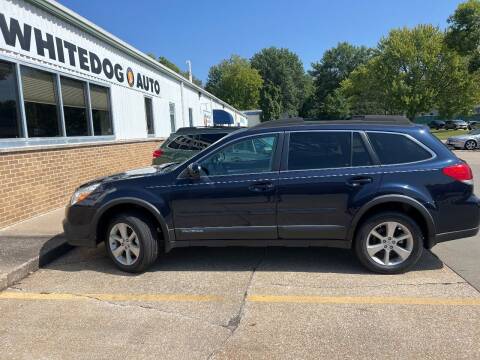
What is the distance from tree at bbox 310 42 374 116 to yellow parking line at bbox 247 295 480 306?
7803cm

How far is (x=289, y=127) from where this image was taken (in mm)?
4582

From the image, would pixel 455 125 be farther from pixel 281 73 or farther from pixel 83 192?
pixel 83 192

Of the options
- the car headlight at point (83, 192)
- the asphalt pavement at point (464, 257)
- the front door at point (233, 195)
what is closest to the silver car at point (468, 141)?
the asphalt pavement at point (464, 257)

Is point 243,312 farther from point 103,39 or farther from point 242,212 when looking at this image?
point 103,39

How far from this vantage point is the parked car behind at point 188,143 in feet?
29.9

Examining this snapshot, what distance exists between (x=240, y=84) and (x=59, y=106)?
191 feet

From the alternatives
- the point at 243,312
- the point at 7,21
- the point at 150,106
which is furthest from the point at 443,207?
the point at 150,106

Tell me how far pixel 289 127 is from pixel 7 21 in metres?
5.39

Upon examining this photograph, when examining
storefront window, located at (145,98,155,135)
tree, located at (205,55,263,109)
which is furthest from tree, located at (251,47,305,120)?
storefront window, located at (145,98,155,135)

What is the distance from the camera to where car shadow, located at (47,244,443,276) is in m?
4.70

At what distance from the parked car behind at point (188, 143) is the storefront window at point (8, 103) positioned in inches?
118

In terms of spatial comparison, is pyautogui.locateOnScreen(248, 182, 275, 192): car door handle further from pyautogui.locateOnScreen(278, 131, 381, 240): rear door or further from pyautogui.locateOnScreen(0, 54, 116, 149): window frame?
pyautogui.locateOnScreen(0, 54, 116, 149): window frame

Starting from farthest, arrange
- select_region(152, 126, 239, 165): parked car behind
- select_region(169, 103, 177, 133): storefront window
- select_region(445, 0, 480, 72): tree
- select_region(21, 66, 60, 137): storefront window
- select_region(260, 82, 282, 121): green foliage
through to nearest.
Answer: select_region(260, 82, 282, 121): green foliage → select_region(445, 0, 480, 72): tree → select_region(169, 103, 177, 133): storefront window → select_region(152, 126, 239, 165): parked car behind → select_region(21, 66, 60, 137): storefront window

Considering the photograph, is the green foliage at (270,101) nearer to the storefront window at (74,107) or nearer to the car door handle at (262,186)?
the storefront window at (74,107)
